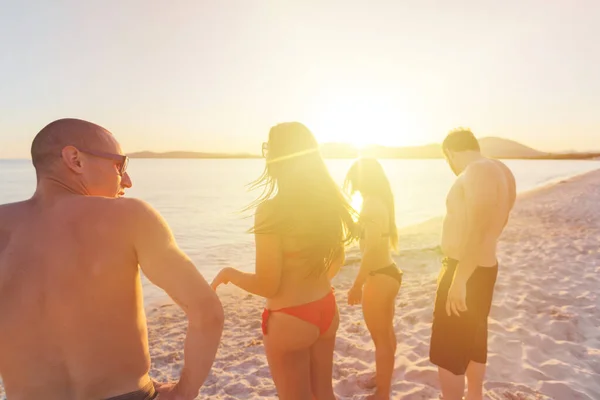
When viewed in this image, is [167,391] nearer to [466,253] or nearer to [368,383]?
[466,253]

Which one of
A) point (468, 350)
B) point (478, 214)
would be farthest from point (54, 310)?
point (468, 350)

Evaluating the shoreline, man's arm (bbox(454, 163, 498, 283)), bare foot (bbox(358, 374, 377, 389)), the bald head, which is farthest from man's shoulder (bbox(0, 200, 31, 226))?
bare foot (bbox(358, 374, 377, 389))

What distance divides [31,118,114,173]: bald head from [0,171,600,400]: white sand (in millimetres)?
3288

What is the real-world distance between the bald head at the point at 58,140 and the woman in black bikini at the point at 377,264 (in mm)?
2206

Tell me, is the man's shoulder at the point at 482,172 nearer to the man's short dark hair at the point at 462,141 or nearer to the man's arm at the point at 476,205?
the man's arm at the point at 476,205

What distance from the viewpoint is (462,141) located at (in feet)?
9.39

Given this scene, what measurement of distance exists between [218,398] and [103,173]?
3190 millimetres

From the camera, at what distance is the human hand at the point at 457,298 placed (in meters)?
2.66

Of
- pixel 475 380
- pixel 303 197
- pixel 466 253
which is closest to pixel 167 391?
pixel 303 197

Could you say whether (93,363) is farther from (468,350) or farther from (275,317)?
(468,350)

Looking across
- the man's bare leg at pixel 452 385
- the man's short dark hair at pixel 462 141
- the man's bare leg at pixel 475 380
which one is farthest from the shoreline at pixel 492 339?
the man's short dark hair at pixel 462 141

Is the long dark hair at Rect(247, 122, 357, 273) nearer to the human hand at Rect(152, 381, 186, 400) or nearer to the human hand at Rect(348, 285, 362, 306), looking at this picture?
the human hand at Rect(152, 381, 186, 400)

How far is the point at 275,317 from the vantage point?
2191mm

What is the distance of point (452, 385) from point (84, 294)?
2750mm
